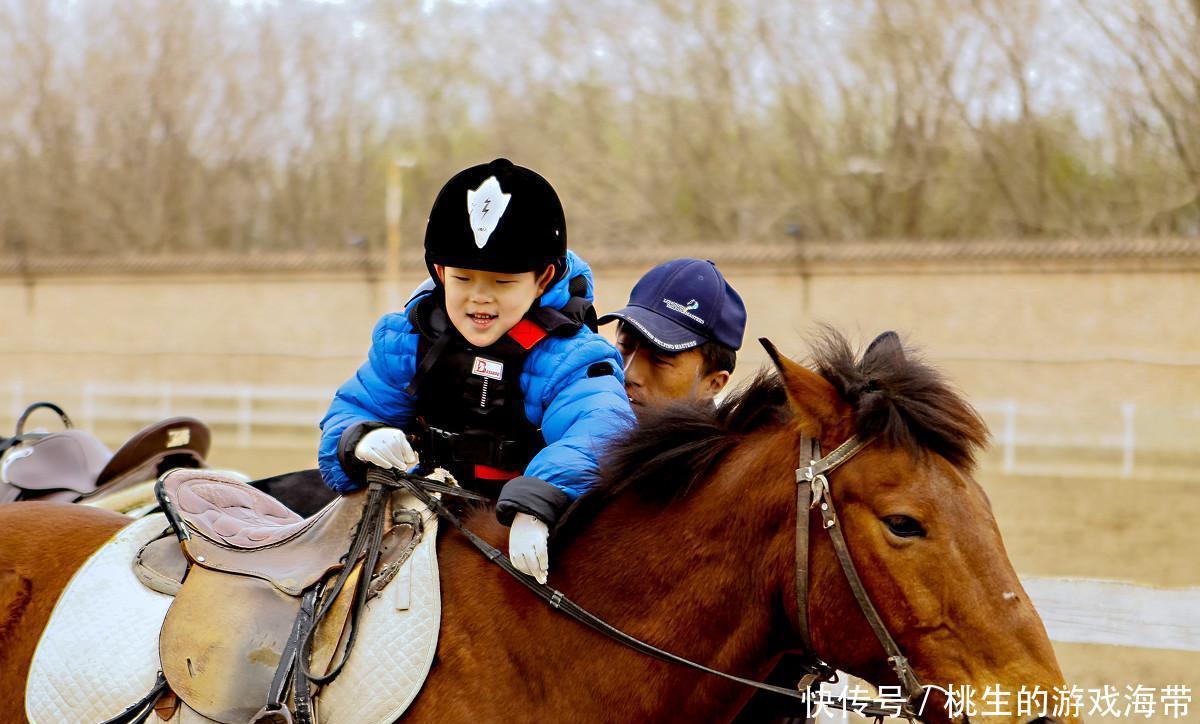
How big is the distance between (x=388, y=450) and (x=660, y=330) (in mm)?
1453

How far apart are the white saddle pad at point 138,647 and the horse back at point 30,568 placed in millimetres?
68

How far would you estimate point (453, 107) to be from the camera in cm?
2809

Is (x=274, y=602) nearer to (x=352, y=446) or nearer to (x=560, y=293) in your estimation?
(x=352, y=446)

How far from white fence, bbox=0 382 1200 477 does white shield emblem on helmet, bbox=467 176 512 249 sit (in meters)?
11.4

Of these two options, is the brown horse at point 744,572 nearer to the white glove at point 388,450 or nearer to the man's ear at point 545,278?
the white glove at point 388,450

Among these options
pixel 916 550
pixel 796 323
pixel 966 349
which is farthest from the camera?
pixel 796 323

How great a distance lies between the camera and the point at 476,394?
2537 mm

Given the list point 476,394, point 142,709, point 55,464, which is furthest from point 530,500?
point 55,464

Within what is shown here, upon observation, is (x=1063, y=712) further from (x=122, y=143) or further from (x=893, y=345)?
(x=122, y=143)

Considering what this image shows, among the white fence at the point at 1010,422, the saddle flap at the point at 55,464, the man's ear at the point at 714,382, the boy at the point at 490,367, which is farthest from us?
the white fence at the point at 1010,422

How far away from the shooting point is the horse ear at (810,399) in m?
2.13

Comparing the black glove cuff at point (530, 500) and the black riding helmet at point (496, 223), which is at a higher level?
the black riding helmet at point (496, 223)

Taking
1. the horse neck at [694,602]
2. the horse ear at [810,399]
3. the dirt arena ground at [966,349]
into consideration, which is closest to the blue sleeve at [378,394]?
the horse neck at [694,602]

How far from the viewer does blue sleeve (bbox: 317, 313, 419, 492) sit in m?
2.60
